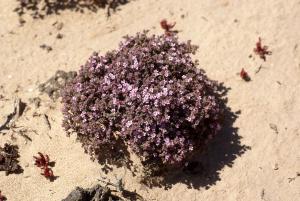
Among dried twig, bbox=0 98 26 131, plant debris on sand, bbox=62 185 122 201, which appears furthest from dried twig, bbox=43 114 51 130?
plant debris on sand, bbox=62 185 122 201

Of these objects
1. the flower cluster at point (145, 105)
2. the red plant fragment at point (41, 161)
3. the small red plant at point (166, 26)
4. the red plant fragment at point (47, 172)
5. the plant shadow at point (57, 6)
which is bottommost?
the red plant fragment at point (47, 172)

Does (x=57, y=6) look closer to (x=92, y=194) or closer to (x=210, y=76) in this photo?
(x=210, y=76)

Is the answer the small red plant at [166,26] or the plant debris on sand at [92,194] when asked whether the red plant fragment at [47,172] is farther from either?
the small red plant at [166,26]

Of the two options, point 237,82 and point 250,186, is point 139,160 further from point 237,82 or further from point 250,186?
point 237,82

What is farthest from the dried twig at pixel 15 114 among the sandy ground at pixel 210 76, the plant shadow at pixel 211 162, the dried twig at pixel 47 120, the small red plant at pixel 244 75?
the small red plant at pixel 244 75

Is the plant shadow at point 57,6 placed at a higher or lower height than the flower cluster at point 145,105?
higher

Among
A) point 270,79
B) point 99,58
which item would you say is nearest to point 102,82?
point 99,58

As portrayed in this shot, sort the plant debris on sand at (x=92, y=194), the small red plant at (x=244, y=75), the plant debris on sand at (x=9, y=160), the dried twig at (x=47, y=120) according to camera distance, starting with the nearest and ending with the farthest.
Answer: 1. the plant debris on sand at (x=92, y=194)
2. the plant debris on sand at (x=9, y=160)
3. the dried twig at (x=47, y=120)
4. the small red plant at (x=244, y=75)
